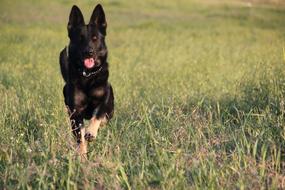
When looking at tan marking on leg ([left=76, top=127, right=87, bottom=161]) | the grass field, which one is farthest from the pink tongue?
tan marking on leg ([left=76, top=127, right=87, bottom=161])

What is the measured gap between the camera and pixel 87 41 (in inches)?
237

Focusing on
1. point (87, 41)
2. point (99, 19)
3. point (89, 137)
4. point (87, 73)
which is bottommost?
point (89, 137)

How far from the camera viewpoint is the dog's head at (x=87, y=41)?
6.03 metres

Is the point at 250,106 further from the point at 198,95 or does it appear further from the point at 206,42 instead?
the point at 206,42

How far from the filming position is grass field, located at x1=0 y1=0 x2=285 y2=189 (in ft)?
13.1

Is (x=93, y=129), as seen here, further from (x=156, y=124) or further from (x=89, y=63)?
(x=89, y=63)

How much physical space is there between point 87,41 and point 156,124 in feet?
3.96

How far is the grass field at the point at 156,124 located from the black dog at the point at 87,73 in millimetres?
186

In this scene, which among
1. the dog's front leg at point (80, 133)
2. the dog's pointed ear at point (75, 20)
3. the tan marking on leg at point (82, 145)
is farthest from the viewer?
the dog's pointed ear at point (75, 20)

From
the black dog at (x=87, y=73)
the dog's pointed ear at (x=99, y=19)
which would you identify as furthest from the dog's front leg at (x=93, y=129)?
the dog's pointed ear at (x=99, y=19)

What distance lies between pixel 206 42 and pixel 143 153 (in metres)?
15.5

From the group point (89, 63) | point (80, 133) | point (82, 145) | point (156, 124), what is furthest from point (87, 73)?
point (82, 145)

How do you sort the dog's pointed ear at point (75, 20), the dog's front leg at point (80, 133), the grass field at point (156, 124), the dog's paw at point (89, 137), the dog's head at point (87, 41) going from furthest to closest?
the dog's pointed ear at point (75, 20), the dog's head at point (87, 41), the dog's paw at point (89, 137), the dog's front leg at point (80, 133), the grass field at point (156, 124)

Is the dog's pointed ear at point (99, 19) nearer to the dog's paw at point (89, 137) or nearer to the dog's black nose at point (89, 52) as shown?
the dog's black nose at point (89, 52)
